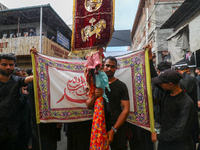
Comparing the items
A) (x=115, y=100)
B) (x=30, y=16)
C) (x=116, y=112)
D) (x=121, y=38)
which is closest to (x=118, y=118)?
(x=116, y=112)

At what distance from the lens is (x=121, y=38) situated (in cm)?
1355

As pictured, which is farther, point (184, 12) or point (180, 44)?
point (184, 12)

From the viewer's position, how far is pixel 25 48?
9.38 meters

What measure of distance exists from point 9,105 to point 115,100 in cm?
162

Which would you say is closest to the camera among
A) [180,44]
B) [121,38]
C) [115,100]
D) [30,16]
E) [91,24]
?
[91,24]

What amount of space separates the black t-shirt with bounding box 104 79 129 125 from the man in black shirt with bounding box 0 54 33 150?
1.46 metres

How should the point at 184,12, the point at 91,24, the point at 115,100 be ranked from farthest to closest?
the point at 184,12 → the point at 115,100 → the point at 91,24

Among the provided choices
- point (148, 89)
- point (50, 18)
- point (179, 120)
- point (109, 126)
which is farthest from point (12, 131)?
point (50, 18)

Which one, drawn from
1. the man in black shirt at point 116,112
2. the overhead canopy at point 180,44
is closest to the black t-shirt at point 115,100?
the man in black shirt at point 116,112

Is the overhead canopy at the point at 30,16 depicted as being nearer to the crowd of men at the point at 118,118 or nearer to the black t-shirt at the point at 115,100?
the crowd of men at the point at 118,118

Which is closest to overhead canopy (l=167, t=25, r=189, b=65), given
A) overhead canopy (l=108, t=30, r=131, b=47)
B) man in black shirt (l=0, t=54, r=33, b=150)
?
overhead canopy (l=108, t=30, r=131, b=47)

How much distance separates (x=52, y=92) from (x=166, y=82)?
1.79 meters

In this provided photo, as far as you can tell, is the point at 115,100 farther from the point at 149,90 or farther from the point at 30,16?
the point at 30,16

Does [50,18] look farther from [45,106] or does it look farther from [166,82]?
[166,82]
